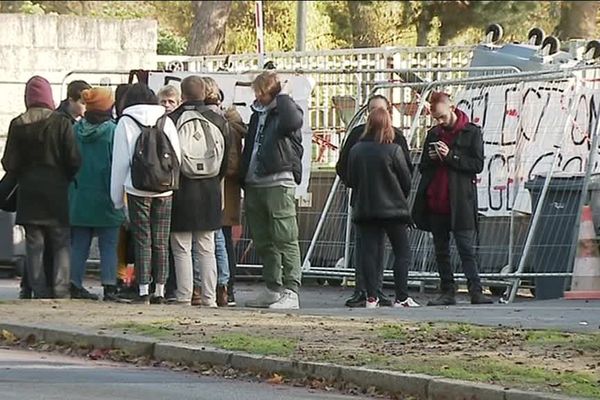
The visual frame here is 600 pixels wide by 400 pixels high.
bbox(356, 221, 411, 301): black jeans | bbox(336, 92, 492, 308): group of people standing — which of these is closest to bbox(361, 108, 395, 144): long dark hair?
bbox(336, 92, 492, 308): group of people standing

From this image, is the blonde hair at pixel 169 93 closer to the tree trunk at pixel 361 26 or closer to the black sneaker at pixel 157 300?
the black sneaker at pixel 157 300

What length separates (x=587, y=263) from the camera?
15586 mm

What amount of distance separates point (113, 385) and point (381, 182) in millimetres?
4992

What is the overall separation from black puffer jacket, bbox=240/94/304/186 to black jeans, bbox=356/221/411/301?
930 millimetres

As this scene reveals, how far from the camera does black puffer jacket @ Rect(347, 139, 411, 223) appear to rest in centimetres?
1501

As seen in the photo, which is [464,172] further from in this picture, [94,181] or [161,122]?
[94,181]

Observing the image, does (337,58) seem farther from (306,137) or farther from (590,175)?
(590,175)

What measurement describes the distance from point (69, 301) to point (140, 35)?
30.3ft

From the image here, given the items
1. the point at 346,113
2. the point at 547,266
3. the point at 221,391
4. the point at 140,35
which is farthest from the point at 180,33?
the point at 221,391

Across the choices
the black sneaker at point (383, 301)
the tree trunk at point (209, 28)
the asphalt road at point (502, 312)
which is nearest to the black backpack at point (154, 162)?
the asphalt road at point (502, 312)

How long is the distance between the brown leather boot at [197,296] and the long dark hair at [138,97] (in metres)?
1.74

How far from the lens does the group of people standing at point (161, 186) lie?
14.7 meters

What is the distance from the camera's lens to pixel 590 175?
15.7 m

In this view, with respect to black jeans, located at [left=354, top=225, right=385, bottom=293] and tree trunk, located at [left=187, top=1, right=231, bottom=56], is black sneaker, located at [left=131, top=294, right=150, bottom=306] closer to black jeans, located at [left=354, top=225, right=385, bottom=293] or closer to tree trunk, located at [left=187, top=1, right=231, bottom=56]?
black jeans, located at [left=354, top=225, right=385, bottom=293]
